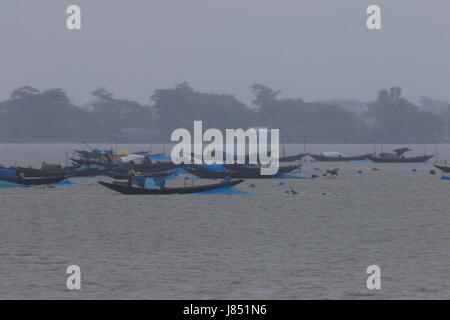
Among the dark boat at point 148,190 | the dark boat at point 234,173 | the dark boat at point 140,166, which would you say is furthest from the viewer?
the dark boat at point 140,166

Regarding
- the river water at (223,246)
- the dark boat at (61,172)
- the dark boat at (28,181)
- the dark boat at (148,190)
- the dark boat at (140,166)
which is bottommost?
the river water at (223,246)

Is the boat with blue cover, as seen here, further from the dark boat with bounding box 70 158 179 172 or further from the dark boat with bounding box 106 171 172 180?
the dark boat with bounding box 70 158 179 172

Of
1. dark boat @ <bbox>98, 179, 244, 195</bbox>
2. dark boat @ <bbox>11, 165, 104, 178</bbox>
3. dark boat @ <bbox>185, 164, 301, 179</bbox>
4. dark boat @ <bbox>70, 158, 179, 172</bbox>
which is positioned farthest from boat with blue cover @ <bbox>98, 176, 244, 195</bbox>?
dark boat @ <bbox>70, 158, 179, 172</bbox>

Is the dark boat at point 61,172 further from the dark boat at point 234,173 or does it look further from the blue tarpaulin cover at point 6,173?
the dark boat at point 234,173

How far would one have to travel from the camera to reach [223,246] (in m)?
31.3

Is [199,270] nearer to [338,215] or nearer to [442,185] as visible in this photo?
[338,215]

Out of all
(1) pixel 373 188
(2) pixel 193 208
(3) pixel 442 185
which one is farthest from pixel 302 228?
(3) pixel 442 185

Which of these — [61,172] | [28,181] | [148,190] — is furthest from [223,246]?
[61,172]

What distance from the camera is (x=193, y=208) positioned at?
4675 centimetres

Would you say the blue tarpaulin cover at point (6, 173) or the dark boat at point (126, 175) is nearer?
the blue tarpaulin cover at point (6, 173)

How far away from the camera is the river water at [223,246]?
75.0 ft

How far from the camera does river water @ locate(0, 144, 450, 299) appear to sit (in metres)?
22.9

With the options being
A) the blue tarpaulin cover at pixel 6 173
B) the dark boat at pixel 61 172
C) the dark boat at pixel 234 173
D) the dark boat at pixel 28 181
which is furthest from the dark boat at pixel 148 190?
the dark boat at pixel 234 173

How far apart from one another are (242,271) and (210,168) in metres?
48.8
